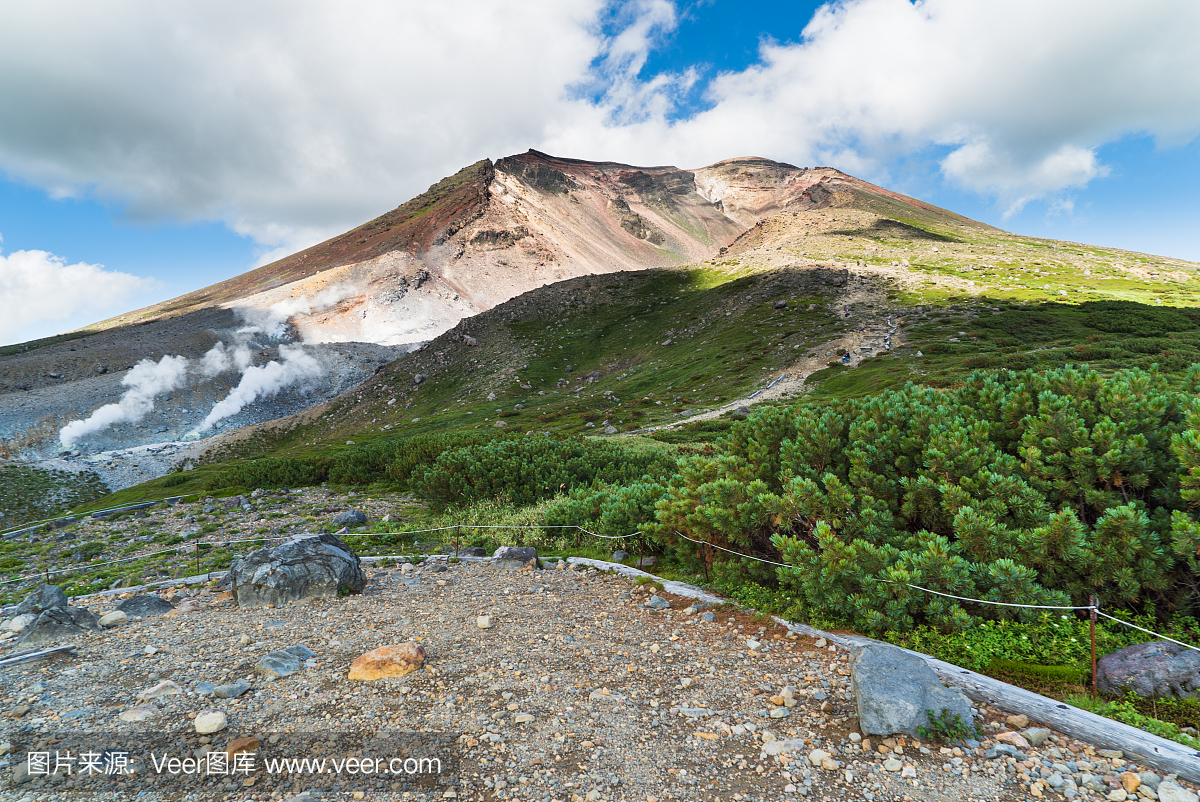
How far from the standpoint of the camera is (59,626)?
8031 mm

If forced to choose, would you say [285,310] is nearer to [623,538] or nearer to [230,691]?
[623,538]

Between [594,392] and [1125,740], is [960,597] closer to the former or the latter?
[1125,740]

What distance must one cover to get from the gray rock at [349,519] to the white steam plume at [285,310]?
11373 centimetres

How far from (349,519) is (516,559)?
947 cm

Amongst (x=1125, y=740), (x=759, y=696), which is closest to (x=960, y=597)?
(x=1125, y=740)

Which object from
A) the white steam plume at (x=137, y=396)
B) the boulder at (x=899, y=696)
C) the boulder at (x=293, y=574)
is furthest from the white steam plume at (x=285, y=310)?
the boulder at (x=899, y=696)

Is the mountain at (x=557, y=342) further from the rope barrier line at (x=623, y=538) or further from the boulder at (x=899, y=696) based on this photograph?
the boulder at (x=899, y=696)

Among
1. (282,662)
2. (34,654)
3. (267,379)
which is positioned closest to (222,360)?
(267,379)

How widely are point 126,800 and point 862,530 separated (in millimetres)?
9053

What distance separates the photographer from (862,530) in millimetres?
7762

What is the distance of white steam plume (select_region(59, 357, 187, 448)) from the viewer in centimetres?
6875

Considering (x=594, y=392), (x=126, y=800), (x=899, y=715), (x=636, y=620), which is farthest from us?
(x=594, y=392)

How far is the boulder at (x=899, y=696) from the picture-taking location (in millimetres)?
5012

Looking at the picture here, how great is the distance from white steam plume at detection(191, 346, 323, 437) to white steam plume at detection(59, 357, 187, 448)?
795 centimetres
